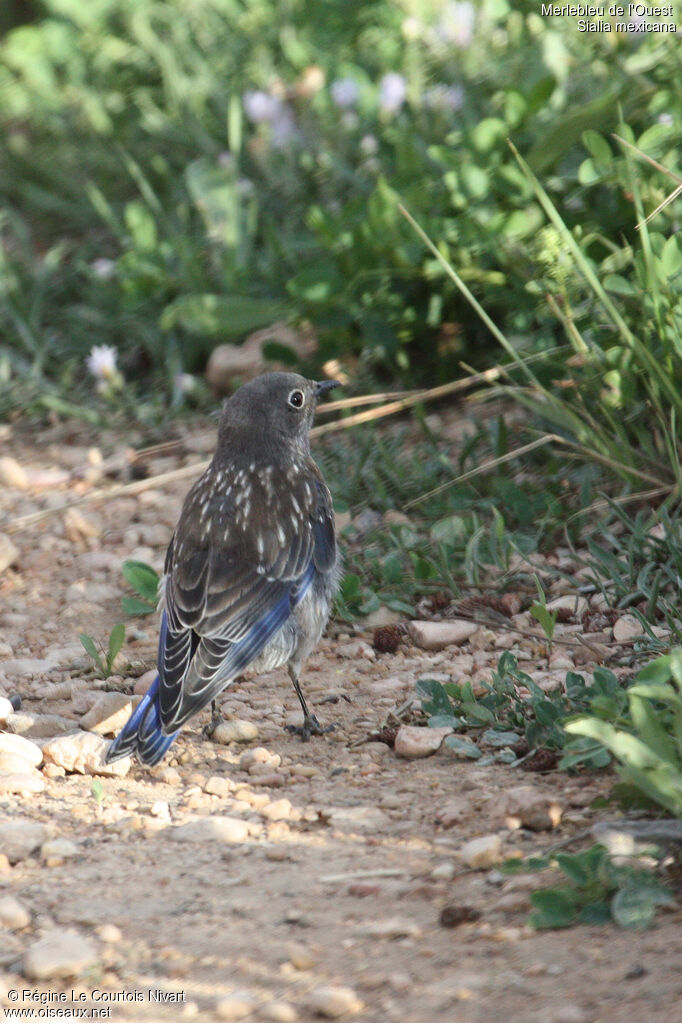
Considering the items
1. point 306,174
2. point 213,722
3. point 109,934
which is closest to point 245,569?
point 213,722

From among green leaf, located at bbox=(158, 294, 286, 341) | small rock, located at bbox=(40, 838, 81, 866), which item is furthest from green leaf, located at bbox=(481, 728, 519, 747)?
green leaf, located at bbox=(158, 294, 286, 341)

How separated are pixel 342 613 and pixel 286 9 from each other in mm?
4537

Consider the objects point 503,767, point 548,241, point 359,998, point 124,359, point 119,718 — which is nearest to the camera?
point 359,998

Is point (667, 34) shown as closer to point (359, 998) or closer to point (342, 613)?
point (342, 613)

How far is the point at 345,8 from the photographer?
7664mm

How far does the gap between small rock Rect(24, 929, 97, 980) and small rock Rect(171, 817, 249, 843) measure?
0.59 meters

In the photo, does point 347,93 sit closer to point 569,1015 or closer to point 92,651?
point 92,651

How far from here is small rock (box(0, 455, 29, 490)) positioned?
6117 mm

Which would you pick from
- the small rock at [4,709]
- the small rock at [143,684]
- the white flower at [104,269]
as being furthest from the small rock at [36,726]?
the white flower at [104,269]

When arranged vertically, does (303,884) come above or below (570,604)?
above

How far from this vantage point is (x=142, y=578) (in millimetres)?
5016

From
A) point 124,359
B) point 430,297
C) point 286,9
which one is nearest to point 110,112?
point 286,9

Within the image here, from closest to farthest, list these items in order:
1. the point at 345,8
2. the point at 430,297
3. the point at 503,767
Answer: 1. the point at 503,767
2. the point at 430,297
3. the point at 345,8

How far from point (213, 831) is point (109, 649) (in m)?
1.33
